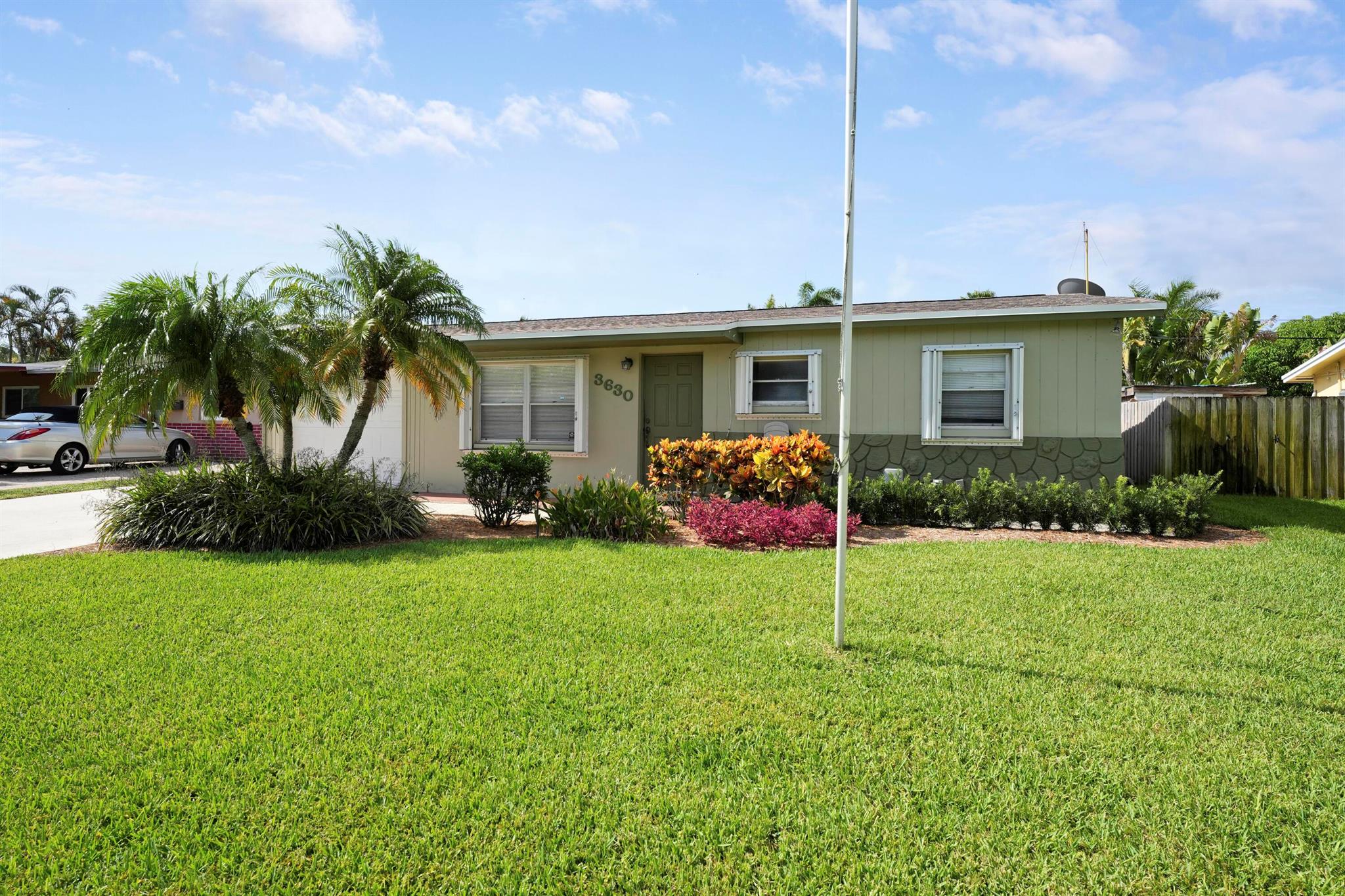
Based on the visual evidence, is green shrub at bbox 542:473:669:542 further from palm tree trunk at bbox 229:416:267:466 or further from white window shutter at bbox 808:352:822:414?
white window shutter at bbox 808:352:822:414

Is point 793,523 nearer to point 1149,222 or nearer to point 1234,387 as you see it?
point 1149,222

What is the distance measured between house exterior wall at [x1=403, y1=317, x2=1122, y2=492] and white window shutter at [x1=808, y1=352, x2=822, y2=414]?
7 cm

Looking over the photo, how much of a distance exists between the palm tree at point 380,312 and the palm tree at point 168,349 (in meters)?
0.84

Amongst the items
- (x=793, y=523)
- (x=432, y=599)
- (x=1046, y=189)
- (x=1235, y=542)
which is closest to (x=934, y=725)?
(x=432, y=599)

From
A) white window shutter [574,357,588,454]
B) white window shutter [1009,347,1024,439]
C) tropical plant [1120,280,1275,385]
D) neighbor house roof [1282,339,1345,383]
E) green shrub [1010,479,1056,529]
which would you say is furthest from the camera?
tropical plant [1120,280,1275,385]

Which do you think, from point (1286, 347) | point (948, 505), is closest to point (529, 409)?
point (948, 505)

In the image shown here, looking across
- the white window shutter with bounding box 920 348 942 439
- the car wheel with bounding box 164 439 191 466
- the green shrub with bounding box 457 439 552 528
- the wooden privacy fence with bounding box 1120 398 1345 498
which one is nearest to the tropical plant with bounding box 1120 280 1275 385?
the wooden privacy fence with bounding box 1120 398 1345 498

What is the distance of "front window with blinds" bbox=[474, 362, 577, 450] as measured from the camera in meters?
12.0

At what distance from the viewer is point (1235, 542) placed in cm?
756

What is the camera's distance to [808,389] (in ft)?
35.1

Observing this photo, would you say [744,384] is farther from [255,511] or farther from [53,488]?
[53,488]

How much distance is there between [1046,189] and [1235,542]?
522 cm

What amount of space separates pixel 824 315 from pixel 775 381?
3.87 feet

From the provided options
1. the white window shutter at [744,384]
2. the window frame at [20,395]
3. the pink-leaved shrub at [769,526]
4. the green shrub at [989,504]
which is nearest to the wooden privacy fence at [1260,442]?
the green shrub at [989,504]
